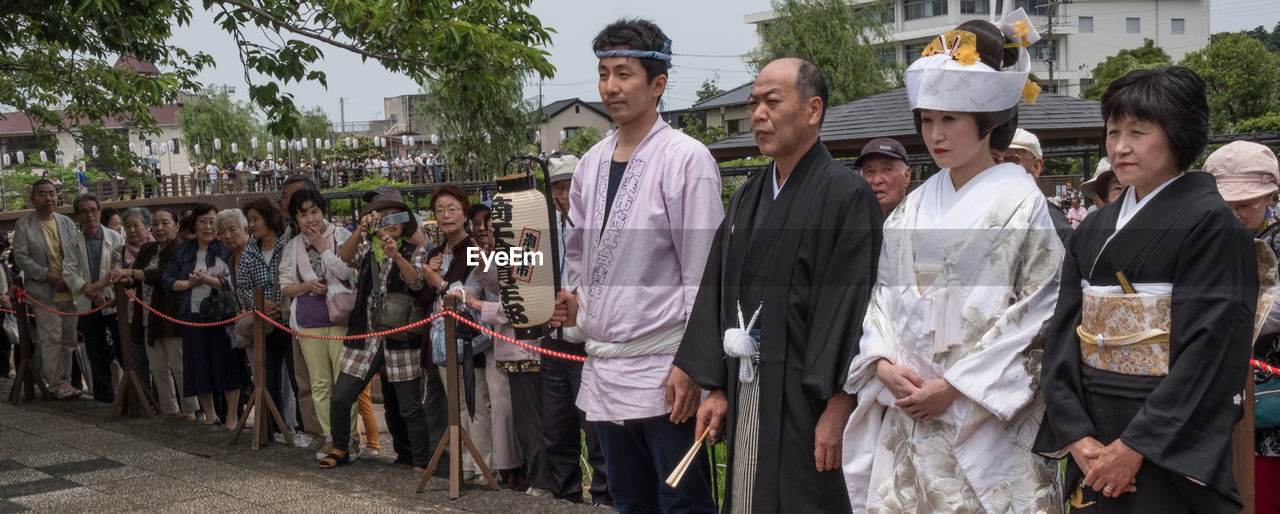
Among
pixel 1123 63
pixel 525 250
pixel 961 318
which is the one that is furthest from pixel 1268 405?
pixel 1123 63

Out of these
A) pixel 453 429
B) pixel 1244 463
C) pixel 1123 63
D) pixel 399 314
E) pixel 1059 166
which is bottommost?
pixel 453 429

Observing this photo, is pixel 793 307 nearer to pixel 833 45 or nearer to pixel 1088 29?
pixel 833 45

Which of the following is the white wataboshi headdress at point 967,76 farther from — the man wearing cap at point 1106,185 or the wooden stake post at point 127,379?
the wooden stake post at point 127,379

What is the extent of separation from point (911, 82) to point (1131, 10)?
5380cm

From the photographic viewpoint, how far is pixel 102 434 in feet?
24.8

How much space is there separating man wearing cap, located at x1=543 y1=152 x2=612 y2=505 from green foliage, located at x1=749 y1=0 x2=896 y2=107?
2892cm

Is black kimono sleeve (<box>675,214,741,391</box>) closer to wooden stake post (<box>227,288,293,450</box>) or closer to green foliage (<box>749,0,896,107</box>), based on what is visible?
wooden stake post (<box>227,288,293,450</box>)

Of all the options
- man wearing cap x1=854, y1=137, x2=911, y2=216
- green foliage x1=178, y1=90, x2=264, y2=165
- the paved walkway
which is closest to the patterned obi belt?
man wearing cap x1=854, y1=137, x2=911, y2=216

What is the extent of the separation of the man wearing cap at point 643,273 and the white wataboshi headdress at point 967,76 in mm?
839

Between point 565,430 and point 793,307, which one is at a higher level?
point 793,307

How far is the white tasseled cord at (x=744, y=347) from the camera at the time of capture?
9.38 ft

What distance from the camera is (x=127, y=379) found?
813 centimetres

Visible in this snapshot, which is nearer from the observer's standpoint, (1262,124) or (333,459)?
(333,459)

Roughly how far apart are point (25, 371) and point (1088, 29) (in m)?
50.2
